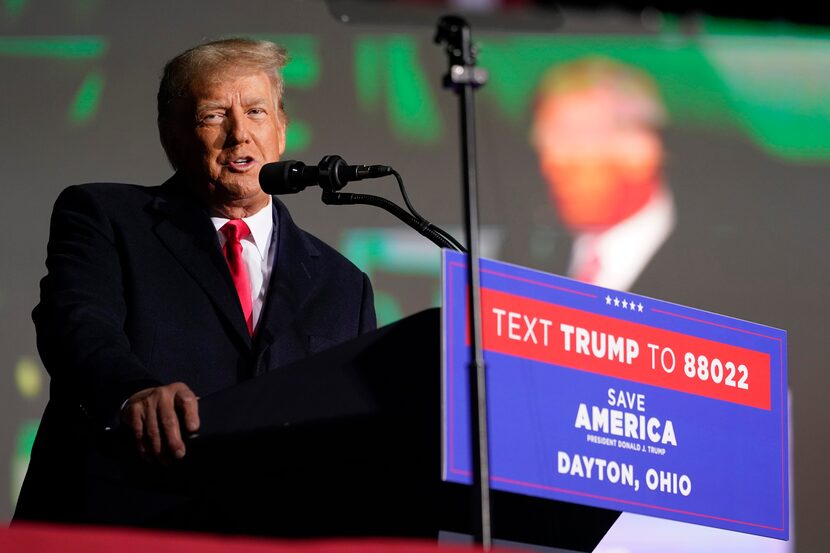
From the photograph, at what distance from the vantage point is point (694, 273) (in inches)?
139

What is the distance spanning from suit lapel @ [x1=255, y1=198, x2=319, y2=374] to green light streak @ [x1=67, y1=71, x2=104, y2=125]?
0.97 meters

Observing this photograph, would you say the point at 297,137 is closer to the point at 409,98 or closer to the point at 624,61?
the point at 409,98

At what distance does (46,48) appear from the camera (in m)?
3.32

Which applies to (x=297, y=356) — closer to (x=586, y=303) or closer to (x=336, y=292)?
(x=336, y=292)

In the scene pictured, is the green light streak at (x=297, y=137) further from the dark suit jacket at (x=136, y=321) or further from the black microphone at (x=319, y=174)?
the black microphone at (x=319, y=174)

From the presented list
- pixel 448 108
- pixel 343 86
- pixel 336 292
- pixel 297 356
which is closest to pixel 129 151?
pixel 343 86

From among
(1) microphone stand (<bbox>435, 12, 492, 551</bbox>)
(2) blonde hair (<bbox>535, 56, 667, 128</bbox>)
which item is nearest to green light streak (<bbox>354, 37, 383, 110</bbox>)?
(2) blonde hair (<bbox>535, 56, 667, 128</bbox>)

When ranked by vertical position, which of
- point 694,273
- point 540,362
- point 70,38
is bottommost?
point 540,362

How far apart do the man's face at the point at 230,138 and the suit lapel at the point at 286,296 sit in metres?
0.09

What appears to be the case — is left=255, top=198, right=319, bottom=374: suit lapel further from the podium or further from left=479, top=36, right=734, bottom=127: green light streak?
left=479, top=36, right=734, bottom=127: green light streak

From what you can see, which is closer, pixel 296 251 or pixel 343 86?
pixel 296 251

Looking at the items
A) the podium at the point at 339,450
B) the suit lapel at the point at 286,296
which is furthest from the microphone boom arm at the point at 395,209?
the podium at the point at 339,450

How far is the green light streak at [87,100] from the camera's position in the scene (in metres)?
3.29

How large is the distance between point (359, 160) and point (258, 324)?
1333 mm
